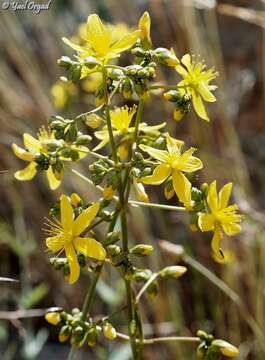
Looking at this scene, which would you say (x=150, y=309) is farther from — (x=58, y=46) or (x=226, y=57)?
(x=226, y=57)

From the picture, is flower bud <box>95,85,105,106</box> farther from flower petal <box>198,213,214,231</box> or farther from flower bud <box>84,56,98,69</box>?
flower petal <box>198,213,214,231</box>

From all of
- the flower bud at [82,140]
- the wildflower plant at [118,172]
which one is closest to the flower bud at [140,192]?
the wildflower plant at [118,172]

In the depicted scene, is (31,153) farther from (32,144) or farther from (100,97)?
(100,97)

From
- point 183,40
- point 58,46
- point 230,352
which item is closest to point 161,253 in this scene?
point 183,40

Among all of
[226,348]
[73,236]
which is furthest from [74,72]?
[226,348]

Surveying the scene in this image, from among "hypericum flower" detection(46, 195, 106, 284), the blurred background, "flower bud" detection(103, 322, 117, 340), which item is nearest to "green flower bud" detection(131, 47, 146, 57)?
"hypericum flower" detection(46, 195, 106, 284)

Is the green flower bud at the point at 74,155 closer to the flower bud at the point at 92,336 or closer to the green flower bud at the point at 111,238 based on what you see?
the green flower bud at the point at 111,238
